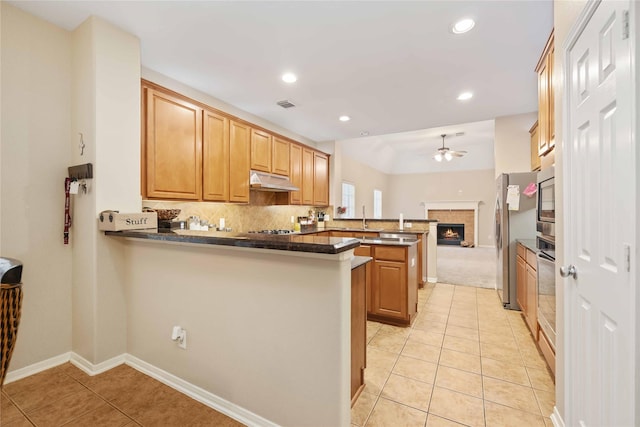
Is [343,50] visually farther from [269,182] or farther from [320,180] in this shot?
[320,180]

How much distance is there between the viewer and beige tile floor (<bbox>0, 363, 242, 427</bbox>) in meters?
1.56

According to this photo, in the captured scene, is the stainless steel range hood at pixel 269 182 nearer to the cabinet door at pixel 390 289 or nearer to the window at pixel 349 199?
the cabinet door at pixel 390 289

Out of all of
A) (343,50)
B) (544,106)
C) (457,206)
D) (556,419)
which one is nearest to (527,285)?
(556,419)

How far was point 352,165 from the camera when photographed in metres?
7.73

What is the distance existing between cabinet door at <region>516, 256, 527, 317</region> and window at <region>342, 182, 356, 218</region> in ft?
15.0

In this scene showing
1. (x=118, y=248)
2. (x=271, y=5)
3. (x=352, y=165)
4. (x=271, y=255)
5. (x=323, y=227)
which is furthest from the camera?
(x=352, y=165)

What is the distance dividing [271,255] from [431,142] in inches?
309

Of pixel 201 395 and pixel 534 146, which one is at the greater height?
pixel 534 146

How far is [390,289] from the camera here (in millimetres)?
2928

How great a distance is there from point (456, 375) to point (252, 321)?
5.14 feet

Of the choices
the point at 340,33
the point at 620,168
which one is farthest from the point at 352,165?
the point at 620,168

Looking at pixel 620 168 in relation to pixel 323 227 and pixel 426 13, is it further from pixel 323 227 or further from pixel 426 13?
pixel 323 227

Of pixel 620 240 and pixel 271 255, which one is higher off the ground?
pixel 620 240

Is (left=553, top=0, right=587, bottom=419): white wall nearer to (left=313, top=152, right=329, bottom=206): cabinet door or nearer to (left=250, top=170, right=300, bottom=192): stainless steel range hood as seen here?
(left=250, top=170, right=300, bottom=192): stainless steel range hood
